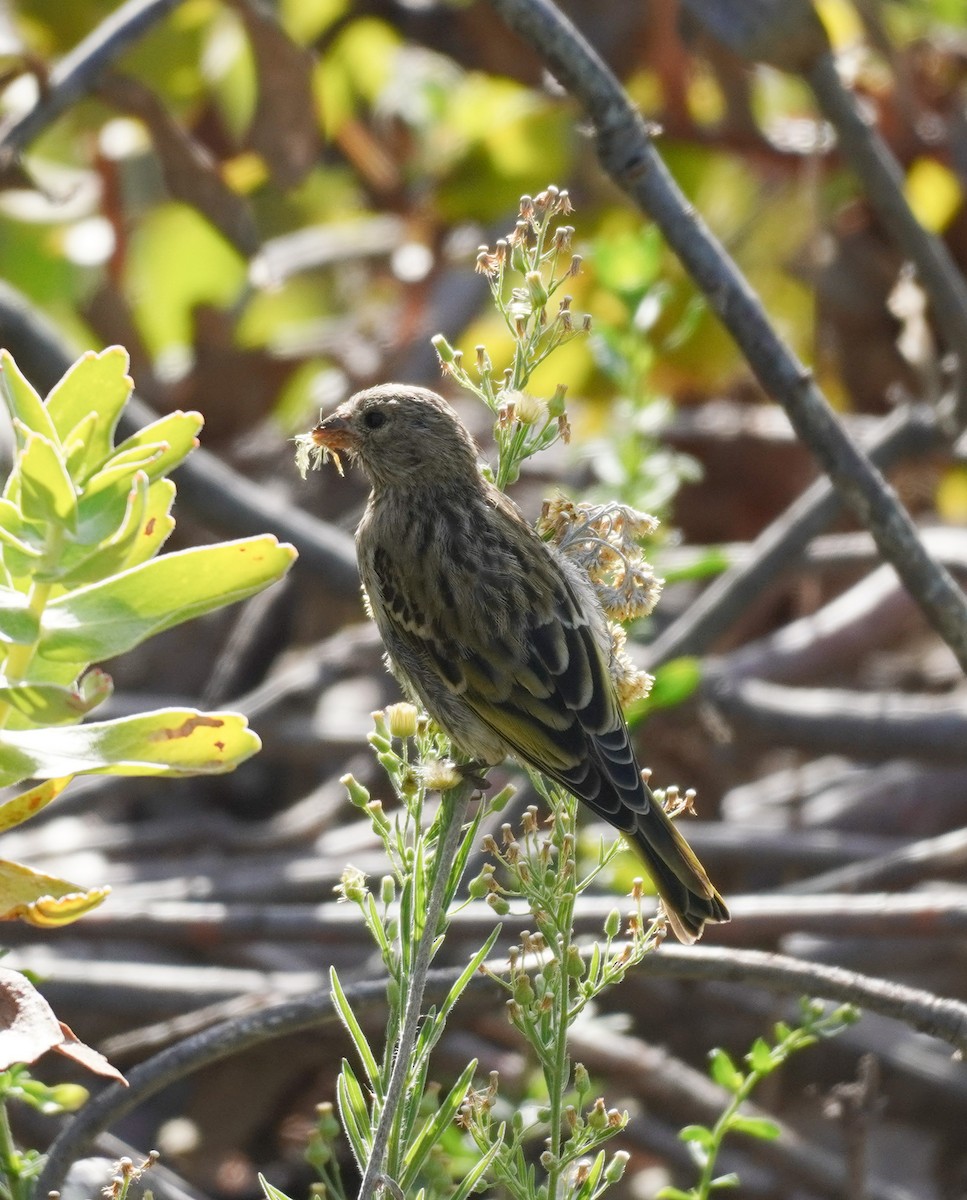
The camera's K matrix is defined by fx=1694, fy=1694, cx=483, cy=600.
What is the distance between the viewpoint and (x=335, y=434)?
3.63 metres

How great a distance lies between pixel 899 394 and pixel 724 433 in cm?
70

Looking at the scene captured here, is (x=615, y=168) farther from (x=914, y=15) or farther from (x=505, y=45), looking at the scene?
(x=914, y=15)

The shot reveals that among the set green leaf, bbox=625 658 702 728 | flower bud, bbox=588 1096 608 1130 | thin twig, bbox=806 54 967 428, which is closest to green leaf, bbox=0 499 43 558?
flower bud, bbox=588 1096 608 1130

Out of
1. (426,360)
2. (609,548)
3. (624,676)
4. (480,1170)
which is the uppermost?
(426,360)

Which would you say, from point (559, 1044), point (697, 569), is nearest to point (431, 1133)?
point (559, 1044)

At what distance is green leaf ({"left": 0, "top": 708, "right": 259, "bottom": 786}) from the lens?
1.65 m

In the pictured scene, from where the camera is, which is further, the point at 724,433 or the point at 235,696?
the point at 724,433

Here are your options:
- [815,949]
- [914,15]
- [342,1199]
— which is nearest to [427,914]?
[342,1199]

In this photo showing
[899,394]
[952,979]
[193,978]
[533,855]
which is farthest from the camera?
[899,394]

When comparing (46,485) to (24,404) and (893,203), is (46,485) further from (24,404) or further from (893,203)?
(893,203)

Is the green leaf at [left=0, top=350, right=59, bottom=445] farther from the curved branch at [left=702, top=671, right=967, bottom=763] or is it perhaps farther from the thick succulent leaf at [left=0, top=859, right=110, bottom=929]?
the curved branch at [left=702, top=671, right=967, bottom=763]

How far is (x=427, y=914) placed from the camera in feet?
5.77

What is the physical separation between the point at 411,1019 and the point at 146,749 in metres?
0.38

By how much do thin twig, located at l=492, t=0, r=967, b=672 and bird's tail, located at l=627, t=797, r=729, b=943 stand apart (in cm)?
63
